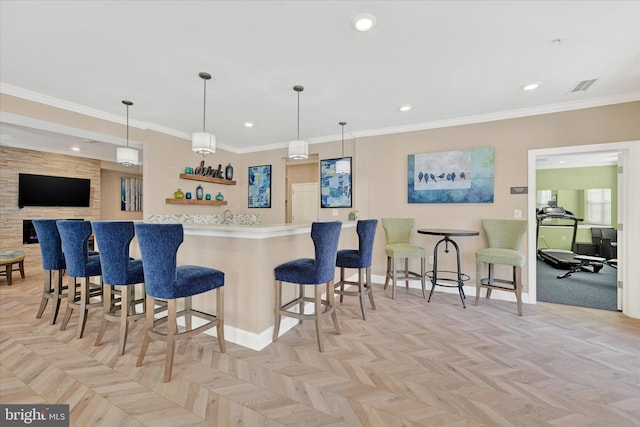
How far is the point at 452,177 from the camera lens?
4.05m

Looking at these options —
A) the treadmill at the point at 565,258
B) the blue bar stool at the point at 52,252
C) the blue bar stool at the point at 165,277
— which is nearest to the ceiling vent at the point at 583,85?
the treadmill at the point at 565,258

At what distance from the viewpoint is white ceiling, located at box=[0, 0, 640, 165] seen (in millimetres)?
1892

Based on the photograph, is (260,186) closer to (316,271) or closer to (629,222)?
(316,271)

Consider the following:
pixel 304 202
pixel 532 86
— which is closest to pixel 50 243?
pixel 304 202

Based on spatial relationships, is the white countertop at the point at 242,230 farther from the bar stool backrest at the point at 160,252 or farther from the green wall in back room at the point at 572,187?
the green wall in back room at the point at 572,187

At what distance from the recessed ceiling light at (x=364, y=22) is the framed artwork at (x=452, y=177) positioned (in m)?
2.60

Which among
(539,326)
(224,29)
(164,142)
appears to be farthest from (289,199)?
(539,326)

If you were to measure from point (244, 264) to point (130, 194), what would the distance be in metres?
6.75

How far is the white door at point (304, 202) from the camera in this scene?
596 cm

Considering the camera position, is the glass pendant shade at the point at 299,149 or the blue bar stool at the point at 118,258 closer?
the blue bar stool at the point at 118,258

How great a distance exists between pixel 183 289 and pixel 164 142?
3.59 metres

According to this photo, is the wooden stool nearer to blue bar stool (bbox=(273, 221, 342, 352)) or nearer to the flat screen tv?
the flat screen tv

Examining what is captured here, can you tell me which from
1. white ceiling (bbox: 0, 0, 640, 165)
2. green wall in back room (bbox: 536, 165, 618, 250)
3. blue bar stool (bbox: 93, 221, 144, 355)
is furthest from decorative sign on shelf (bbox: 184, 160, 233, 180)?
green wall in back room (bbox: 536, 165, 618, 250)

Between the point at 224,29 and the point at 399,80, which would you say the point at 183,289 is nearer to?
the point at 224,29
